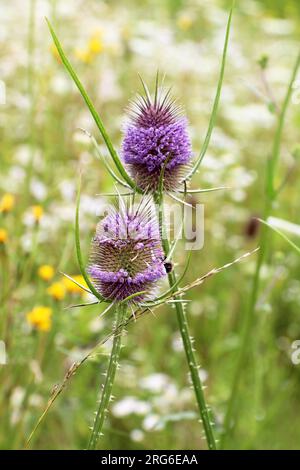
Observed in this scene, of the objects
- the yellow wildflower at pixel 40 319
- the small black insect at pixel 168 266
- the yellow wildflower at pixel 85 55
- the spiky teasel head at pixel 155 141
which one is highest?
the yellow wildflower at pixel 85 55

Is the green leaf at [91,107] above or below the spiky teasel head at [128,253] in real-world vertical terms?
above

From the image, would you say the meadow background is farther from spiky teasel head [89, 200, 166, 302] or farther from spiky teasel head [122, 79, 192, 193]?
spiky teasel head [89, 200, 166, 302]

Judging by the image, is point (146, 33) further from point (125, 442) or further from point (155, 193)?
point (155, 193)

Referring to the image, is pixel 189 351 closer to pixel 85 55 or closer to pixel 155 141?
pixel 155 141

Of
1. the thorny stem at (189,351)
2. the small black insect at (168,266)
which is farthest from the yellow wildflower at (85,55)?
the small black insect at (168,266)

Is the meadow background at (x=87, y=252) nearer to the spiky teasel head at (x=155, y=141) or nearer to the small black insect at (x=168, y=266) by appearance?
the spiky teasel head at (x=155, y=141)

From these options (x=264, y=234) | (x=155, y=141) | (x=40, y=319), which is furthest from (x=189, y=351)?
(x=40, y=319)

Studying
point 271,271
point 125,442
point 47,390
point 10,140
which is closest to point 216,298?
point 271,271

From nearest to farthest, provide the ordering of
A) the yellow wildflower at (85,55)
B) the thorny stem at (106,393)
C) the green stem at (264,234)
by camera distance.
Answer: the thorny stem at (106,393) → the green stem at (264,234) → the yellow wildflower at (85,55)
